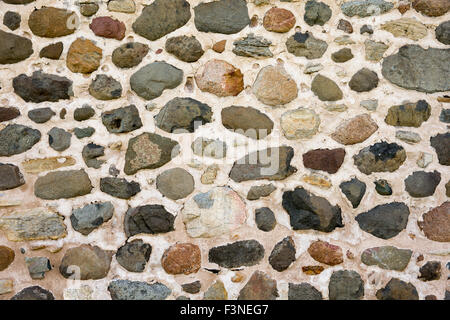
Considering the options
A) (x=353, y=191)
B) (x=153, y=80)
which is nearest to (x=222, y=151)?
(x=153, y=80)

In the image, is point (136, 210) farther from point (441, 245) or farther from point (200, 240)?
point (441, 245)

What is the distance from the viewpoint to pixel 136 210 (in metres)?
2.26

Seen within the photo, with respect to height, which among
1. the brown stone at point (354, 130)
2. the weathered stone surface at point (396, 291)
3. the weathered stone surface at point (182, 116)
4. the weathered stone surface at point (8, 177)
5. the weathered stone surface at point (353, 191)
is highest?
the weathered stone surface at point (182, 116)

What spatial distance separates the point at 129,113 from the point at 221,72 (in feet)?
1.84

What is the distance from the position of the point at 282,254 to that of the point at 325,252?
236 mm

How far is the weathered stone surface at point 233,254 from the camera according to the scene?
2.25 m

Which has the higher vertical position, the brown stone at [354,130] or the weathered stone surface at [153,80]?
the weathered stone surface at [153,80]

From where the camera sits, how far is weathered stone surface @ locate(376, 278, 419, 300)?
89.3 inches

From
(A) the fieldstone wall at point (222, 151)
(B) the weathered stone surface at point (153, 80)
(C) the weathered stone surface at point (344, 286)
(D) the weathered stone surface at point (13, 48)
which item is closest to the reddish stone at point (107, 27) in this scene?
(A) the fieldstone wall at point (222, 151)

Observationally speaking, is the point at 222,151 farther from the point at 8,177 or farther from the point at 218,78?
the point at 8,177

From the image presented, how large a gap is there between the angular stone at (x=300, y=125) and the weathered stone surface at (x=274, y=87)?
0.35 feet

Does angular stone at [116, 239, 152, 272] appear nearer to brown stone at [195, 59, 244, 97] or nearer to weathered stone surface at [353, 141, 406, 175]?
brown stone at [195, 59, 244, 97]

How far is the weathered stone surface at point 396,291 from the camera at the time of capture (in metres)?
2.27

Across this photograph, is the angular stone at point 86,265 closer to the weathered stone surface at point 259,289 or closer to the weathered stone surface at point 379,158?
the weathered stone surface at point 259,289
